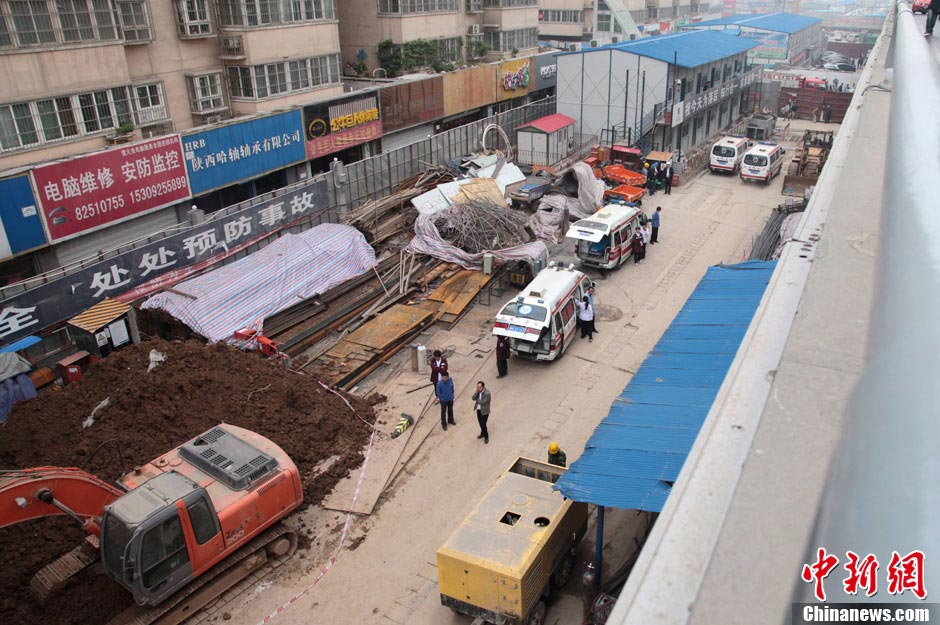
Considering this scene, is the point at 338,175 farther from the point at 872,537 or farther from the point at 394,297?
the point at 872,537

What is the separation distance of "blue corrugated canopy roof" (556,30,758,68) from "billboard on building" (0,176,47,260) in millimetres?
27085

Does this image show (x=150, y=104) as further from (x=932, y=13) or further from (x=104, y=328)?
(x=932, y=13)

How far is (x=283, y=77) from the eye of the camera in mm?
26453

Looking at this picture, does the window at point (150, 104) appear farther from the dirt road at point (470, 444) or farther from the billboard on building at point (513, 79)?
the billboard on building at point (513, 79)

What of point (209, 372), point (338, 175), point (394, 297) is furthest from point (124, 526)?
point (338, 175)

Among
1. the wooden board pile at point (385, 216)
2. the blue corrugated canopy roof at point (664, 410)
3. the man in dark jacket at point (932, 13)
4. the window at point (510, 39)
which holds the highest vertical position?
the man in dark jacket at point (932, 13)

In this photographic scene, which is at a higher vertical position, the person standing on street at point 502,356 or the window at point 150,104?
the window at point 150,104

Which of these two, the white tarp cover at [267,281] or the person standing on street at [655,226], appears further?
the person standing on street at [655,226]

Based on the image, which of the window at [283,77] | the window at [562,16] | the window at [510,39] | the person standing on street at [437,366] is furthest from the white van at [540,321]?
the window at [562,16]

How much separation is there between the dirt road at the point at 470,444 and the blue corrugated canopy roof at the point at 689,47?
1403 centimetres

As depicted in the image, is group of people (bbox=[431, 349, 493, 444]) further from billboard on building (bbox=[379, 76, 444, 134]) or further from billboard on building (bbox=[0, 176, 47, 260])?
billboard on building (bbox=[379, 76, 444, 134])

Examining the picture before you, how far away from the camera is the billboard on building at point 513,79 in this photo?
1543 inches

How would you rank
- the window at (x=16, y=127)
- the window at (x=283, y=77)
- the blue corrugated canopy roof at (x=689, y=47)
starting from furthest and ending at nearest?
the blue corrugated canopy roof at (x=689, y=47), the window at (x=283, y=77), the window at (x=16, y=127)

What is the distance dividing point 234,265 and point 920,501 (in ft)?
65.5
